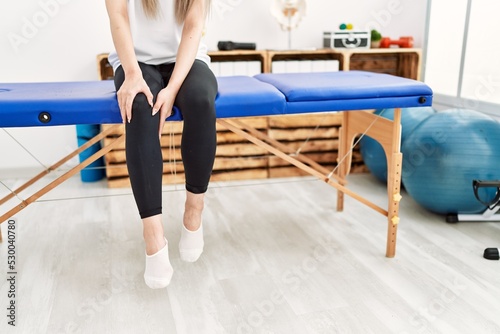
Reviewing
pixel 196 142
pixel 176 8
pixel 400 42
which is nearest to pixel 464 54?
pixel 400 42

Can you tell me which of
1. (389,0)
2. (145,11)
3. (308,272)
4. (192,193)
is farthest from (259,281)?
(389,0)

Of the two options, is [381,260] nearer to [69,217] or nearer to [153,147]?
[153,147]

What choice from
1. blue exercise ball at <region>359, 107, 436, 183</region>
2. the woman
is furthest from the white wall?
the woman

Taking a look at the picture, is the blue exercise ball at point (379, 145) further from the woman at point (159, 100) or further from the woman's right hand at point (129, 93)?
the woman's right hand at point (129, 93)

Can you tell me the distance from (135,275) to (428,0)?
2.25m

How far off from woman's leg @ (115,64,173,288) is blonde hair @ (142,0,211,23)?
0.34 meters

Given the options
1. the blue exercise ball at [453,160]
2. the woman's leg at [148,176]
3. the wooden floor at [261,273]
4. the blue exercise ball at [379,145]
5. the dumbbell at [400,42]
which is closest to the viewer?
the woman's leg at [148,176]

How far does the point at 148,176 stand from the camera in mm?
1068

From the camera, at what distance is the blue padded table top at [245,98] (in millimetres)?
1133

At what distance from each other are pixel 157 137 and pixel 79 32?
1.58m

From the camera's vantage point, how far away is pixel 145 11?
1.31 metres

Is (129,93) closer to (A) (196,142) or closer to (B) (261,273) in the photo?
(A) (196,142)

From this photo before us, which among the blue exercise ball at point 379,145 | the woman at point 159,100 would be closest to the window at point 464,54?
the blue exercise ball at point 379,145

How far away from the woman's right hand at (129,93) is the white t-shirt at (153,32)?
0.71 ft
